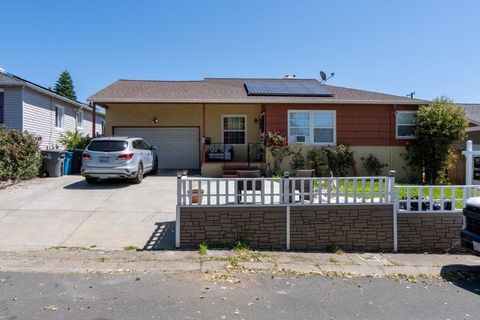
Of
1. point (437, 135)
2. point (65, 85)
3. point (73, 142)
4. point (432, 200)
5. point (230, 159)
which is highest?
point (65, 85)

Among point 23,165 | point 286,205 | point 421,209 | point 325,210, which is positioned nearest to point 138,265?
point 286,205

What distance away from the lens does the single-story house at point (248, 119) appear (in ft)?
53.0

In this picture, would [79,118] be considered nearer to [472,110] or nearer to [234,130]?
[234,130]

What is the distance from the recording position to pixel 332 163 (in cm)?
1585

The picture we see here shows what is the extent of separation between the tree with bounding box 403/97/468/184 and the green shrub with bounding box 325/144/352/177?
272cm

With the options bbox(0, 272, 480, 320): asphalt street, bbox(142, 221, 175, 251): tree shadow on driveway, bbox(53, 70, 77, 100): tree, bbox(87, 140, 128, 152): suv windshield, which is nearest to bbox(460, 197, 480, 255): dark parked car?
bbox(0, 272, 480, 320): asphalt street

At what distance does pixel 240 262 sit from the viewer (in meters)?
6.25

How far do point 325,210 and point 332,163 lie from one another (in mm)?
8979

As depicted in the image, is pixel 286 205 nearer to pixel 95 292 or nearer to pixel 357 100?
pixel 95 292

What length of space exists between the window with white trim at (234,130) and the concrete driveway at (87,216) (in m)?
6.34

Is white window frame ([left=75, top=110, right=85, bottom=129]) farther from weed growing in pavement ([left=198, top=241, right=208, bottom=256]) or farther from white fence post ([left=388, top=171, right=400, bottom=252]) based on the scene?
white fence post ([left=388, top=171, right=400, bottom=252])

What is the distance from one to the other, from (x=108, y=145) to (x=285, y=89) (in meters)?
8.68

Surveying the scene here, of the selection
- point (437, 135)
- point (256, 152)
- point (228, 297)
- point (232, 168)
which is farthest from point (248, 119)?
point (228, 297)

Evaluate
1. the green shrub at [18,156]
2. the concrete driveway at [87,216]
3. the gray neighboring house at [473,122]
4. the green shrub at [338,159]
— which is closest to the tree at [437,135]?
the green shrub at [338,159]
